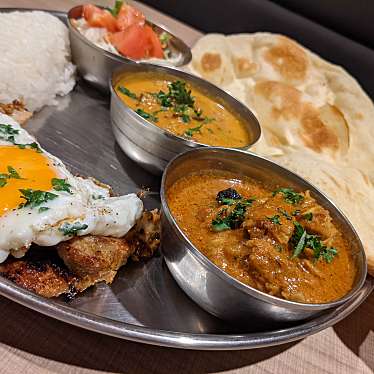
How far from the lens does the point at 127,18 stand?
3.46m

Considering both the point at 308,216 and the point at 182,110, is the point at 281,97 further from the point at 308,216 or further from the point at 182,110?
the point at 308,216

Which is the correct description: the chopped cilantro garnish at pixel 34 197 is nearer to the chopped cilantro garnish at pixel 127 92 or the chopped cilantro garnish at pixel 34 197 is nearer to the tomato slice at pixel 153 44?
the chopped cilantro garnish at pixel 127 92

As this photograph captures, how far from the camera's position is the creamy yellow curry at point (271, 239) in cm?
183

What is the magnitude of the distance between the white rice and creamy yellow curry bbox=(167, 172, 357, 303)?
1.28 metres

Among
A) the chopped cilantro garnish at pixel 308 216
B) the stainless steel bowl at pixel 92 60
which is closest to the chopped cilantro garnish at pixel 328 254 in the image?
the chopped cilantro garnish at pixel 308 216

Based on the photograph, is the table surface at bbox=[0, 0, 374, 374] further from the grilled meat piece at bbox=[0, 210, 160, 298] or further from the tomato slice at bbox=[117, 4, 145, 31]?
the tomato slice at bbox=[117, 4, 145, 31]

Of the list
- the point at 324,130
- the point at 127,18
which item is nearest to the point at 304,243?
the point at 324,130

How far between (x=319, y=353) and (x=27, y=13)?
2827 mm

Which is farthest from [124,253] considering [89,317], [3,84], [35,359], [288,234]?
[3,84]

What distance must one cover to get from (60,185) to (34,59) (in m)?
1.41

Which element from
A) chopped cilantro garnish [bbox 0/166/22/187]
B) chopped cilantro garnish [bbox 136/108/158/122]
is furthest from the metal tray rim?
chopped cilantro garnish [bbox 136/108/158/122]

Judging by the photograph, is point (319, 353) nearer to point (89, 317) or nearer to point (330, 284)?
point (330, 284)

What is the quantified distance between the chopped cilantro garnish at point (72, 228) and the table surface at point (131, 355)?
0.34 meters

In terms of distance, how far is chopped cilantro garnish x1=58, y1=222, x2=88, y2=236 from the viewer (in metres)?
1.78
